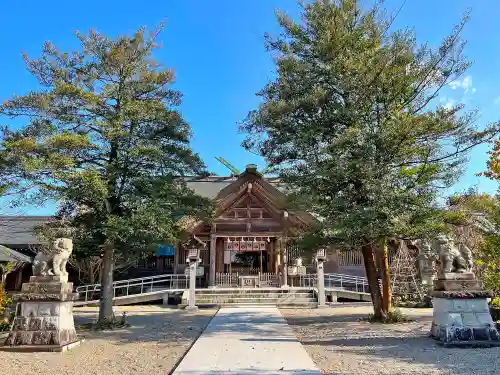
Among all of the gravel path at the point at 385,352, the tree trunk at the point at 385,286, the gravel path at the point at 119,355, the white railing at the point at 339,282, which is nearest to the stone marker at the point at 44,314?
the gravel path at the point at 119,355

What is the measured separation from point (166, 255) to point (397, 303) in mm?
11870

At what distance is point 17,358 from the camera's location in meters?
6.24

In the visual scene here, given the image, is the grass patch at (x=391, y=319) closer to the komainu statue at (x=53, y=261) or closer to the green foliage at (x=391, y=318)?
the green foliage at (x=391, y=318)

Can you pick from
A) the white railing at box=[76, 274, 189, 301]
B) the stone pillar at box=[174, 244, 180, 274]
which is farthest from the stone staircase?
the stone pillar at box=[174, 244, 180, 274]

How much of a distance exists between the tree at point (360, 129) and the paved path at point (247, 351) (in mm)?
2653

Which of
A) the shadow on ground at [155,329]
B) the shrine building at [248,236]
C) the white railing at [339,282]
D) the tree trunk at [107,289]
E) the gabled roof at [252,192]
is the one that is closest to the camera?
the shadow on ground at [155,329]

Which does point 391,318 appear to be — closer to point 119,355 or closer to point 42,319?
point 119,355

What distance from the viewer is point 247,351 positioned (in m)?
6.58

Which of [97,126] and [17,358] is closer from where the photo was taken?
[17,358]

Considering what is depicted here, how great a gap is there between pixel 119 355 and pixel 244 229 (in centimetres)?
1272

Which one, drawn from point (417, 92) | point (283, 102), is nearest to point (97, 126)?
point (283, 102)

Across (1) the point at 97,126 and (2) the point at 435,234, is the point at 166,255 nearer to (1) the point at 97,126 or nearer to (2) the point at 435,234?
(1) the point at 97,126

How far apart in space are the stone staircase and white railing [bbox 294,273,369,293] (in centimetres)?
220

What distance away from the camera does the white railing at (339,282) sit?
18.2m
